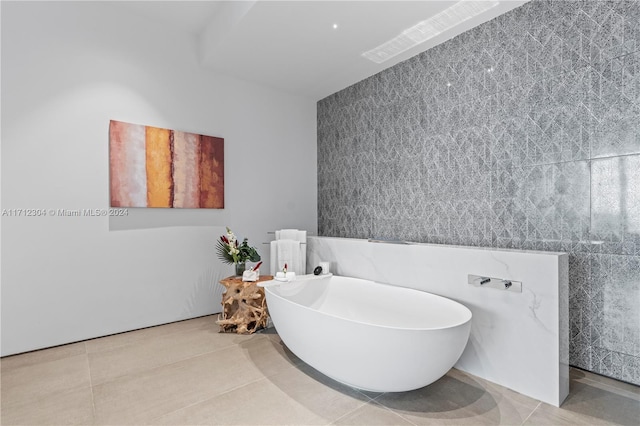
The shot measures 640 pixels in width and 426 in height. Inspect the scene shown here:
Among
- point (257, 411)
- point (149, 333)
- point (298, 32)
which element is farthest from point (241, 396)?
point (298, 32)

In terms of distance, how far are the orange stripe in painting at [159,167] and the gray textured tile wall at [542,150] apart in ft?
7.21

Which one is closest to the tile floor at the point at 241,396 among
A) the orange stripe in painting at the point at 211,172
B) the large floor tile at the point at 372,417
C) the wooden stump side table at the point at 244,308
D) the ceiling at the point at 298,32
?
the large floor tile at the point at 372,417

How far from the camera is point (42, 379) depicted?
209 cm

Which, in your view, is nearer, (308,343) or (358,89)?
(308,343)

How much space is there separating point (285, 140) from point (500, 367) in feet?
10.3

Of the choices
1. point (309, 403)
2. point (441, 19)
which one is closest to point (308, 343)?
point (309, 403)

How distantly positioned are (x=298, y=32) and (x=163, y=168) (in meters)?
1.76

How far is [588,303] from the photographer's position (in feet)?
6.81

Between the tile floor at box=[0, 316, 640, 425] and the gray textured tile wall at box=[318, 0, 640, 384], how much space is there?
2.25 feet

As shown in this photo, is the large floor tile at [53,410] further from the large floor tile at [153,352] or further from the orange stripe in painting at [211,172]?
the orange stripe in painting at [211,172]

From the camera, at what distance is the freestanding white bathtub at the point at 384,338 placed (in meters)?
1.61

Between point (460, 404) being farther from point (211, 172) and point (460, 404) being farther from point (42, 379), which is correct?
point (211, 172)

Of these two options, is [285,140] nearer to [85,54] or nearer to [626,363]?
[85,54]

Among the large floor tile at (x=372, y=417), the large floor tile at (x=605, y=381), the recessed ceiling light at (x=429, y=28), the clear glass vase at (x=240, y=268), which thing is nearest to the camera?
the large floor tile at (x=372, y=417)
